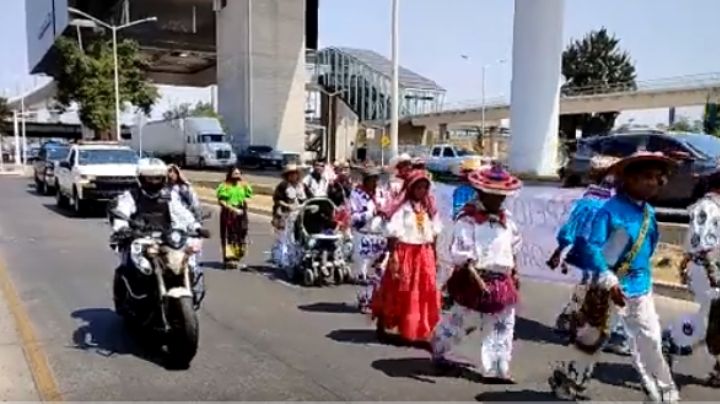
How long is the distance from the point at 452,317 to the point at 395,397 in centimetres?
88

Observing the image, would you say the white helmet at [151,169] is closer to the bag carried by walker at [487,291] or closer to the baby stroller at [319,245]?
the bag carried by walker at [487,291]

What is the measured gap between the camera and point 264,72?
62281 millimetres

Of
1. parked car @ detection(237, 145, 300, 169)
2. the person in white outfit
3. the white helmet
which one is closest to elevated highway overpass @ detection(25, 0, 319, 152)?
parked car @ detection(237, 145, 300, 169)

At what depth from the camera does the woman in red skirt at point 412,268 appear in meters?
A: 7.31

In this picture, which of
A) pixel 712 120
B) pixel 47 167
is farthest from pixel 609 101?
pixel 47 167

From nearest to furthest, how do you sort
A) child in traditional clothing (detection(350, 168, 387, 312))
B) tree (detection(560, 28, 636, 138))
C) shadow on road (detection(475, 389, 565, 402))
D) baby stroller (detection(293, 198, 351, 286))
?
shadow on road (detection(475, 389, 565, 402)) → child in traditional clothing (detection(350, 168, 387, 312)) → baby stroller (detection(293, 198, 351, 286)) → tree (detection(560, 28, 636, 138))

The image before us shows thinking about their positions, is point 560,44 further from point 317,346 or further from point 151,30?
point 151,30

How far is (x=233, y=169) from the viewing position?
41.7 ft

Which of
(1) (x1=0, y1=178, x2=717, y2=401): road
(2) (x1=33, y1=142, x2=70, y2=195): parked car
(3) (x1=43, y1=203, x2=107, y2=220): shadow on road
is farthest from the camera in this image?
(2) (x1=33, y1=142, x2=70, y2=195): parked car

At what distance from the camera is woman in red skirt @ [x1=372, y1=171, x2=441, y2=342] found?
7.31 metres

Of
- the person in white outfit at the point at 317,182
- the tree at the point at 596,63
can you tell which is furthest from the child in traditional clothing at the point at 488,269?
the tree at the point at 596,63

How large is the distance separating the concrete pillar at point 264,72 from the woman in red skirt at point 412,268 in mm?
54218

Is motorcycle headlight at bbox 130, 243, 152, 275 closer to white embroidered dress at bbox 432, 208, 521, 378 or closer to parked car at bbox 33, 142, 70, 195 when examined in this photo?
white embroidered dress at bbox 432, 208, 521, 378

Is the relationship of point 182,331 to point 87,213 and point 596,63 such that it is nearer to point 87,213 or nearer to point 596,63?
point 87,213
